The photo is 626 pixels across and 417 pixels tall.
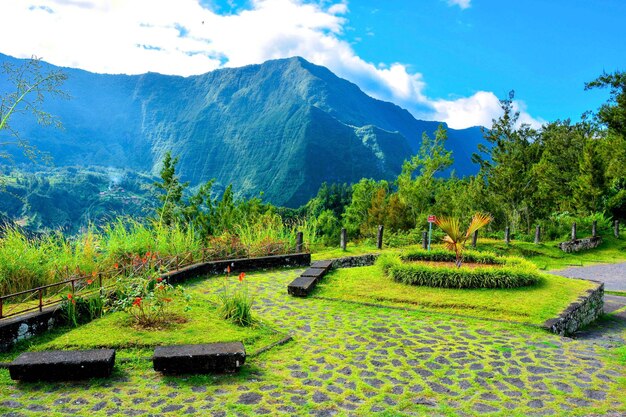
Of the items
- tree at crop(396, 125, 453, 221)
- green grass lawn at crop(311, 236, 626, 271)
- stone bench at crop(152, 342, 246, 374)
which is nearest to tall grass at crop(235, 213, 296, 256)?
green grass lawn at crop(311, 236, 626, 271)

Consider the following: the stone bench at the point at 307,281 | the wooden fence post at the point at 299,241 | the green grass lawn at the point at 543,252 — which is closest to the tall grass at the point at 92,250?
the wooden fence post at the point at 299,241

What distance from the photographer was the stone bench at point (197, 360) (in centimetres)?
538

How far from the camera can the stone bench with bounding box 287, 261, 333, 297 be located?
9922 mm

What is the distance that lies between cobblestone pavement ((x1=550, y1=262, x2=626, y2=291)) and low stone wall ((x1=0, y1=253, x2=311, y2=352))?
9.62 m

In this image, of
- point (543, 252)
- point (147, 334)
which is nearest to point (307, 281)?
point (147, 334)

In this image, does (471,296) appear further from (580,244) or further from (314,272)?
(580,244)

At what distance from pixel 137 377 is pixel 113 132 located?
20286 centimetres

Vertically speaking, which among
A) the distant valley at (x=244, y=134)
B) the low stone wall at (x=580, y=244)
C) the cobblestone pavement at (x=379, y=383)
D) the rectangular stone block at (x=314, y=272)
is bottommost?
the cobblestone pavement at (x=379, y=383)

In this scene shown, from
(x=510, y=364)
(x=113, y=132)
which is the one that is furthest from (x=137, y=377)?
(x=113, y=132)

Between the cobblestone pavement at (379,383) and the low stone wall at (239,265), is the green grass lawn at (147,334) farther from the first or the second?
the low stone wall at (239,265)

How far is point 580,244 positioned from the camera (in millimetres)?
23000

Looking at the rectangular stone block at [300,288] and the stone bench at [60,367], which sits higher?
the rectangular stone block at [300,288]

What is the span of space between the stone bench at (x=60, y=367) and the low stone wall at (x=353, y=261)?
30.1 ft

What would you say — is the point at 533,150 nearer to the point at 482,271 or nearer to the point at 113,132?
the point at 482,271
